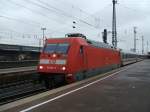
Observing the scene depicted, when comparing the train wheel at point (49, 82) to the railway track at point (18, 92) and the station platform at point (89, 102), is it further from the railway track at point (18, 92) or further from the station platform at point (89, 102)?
the station platform at point (89, 102)

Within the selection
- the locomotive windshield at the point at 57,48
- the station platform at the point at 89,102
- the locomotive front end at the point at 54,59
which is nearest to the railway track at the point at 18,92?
the locomotive front end at the point at 54,59

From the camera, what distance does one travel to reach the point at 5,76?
25000 millimetres

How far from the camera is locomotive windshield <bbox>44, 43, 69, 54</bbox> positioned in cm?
2136

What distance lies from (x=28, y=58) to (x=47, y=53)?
2285cm

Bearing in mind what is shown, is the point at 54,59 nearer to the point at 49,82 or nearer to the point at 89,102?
the point at 49,82

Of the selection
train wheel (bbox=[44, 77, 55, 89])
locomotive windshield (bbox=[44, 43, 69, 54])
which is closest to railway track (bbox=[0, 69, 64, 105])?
train wheel (bbox=[44, 77, 55, 89])

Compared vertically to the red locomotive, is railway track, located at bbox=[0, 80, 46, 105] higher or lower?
lower

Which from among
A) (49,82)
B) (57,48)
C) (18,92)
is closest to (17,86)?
(49,82)

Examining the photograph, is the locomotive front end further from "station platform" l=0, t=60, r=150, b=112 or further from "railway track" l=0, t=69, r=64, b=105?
"station platform" l=0, t=60, r=150, b=112

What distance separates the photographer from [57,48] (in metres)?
21.7

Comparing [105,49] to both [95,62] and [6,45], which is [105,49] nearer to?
[95,62]

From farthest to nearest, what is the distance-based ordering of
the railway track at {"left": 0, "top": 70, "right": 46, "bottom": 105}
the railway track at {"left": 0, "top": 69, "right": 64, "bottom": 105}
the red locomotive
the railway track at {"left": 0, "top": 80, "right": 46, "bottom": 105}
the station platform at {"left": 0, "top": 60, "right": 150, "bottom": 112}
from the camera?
the red locomotive < the railway track at {"left": 0, "top": 70, "right": 46, "bottom": 105} < the railway track at {"left": 0, "top": 69, "right": 64, "bottom": 105} < the railway track at {"left": 0, "top": 80, "right": 46, "bottom": 105} < the station platform at {"left": 0, "top": 60, "right": 150, "bottom": 112}

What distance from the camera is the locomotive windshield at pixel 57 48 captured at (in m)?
21.4

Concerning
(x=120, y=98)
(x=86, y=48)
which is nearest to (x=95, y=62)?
(x=86, y=48)
